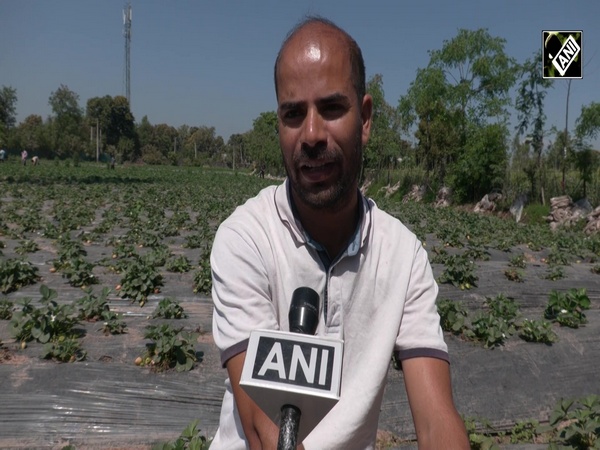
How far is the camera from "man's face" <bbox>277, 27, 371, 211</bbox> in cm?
156

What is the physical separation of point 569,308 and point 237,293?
5028 mm

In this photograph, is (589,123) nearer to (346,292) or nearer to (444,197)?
(444,197)

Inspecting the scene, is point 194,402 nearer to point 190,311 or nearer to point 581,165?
point 190,311

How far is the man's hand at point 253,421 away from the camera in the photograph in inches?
47.6

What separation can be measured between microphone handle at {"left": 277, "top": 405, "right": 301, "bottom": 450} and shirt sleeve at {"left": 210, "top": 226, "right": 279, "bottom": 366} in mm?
476

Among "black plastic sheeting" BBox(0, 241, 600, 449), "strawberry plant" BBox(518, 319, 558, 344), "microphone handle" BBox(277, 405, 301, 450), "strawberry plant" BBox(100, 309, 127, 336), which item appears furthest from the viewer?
"strawberry plant" BBox(518, 319, 558, 344)

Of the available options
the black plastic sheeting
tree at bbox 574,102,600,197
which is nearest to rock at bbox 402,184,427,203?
tree at bbox 574,102,600,197

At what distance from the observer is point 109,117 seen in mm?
83812

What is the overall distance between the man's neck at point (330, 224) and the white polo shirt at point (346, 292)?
0.04m

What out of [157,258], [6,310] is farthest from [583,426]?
[157,258]

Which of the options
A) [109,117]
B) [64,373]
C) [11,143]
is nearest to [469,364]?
[64,373]

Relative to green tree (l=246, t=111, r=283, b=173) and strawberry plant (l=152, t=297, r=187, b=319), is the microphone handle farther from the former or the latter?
green tree (l=246, t=111, r=283, b=173)

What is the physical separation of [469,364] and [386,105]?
39.5m

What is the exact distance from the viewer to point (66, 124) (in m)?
69.6
